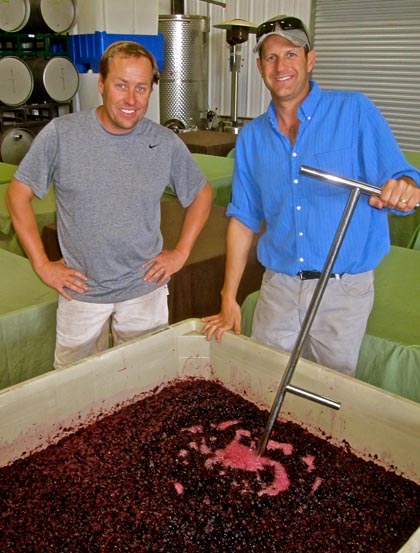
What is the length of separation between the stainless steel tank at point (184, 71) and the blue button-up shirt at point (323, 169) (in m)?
4.63

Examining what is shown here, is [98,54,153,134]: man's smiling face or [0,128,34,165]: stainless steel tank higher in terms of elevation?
[98,54,153,134]: man's smiling face

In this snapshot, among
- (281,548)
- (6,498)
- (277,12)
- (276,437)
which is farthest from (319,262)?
(277,12)

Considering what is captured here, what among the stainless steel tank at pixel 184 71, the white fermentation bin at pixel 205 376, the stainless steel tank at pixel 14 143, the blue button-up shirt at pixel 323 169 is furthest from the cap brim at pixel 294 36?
the stainless steel tank at pixel 184 71

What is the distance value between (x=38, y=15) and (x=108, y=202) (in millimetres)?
3836

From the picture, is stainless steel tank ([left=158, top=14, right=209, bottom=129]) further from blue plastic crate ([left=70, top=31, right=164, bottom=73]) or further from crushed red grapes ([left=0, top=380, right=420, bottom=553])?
crushed red grapes ([left=0, top=380, right=420, bottom=553])

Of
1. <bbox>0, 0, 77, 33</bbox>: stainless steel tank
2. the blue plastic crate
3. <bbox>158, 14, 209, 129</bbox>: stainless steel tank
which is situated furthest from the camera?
<bbox>158, 14, 209, 129</bbox>: stainless steel tank

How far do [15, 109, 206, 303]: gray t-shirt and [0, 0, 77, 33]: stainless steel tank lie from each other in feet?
11.6

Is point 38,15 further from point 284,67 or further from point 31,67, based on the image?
point 284,67

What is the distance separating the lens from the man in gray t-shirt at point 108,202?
5.49ft

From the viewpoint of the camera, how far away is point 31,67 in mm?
4957

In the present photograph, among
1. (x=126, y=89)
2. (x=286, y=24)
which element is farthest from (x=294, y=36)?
(x=126, y=89)

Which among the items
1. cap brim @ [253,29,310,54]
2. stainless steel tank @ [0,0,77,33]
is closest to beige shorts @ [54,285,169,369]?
cap brim @ [253,29,310,54]

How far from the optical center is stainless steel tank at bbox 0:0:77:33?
15.2ft

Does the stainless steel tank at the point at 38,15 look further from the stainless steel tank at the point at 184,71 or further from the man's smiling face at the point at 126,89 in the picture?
the man's smiling face at the point at 126,89
